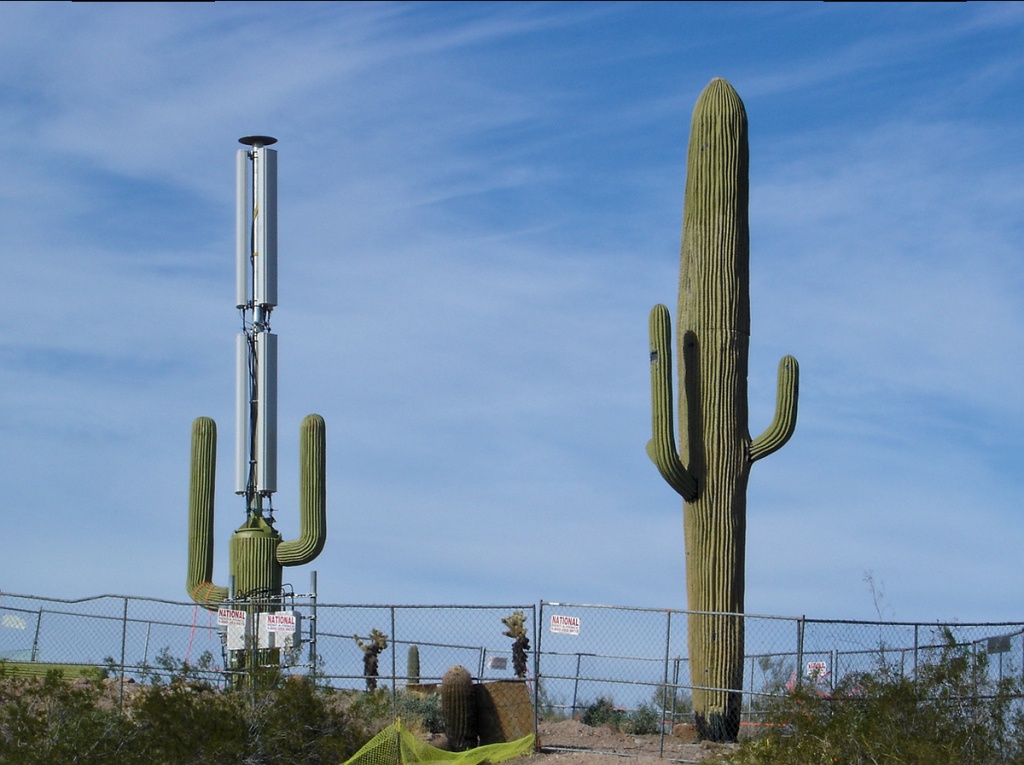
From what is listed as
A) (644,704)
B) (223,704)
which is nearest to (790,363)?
(644,704)

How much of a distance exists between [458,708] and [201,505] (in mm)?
6570

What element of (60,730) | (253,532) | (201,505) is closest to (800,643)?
(60,730)

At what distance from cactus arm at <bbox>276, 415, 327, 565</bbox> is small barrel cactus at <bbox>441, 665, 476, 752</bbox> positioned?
4.01 meters

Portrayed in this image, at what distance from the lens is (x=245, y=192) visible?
2298cm

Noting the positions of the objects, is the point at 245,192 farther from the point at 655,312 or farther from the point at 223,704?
the point at 223,704

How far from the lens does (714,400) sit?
61.4 ft

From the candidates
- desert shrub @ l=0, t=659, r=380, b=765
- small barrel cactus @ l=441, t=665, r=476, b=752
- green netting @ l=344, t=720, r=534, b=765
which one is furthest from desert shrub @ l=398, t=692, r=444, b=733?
green netting @ l=344, t=720, r=534, b=765

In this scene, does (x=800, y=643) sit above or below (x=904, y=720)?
above

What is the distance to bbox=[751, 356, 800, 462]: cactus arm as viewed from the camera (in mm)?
18547

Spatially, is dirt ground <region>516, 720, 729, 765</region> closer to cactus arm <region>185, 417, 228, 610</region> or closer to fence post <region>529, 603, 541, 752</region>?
fence post <region>529, 603, 541, 752</region>

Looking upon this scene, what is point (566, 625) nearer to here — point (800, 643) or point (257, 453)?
point (800, 643)

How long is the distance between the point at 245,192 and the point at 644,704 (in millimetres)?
10578

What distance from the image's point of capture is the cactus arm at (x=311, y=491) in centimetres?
2070

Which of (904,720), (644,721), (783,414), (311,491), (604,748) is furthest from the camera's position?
(311,491)
